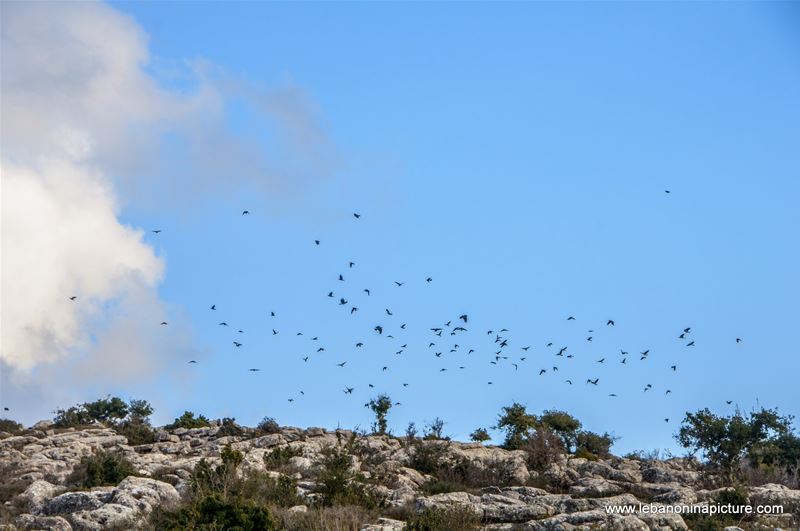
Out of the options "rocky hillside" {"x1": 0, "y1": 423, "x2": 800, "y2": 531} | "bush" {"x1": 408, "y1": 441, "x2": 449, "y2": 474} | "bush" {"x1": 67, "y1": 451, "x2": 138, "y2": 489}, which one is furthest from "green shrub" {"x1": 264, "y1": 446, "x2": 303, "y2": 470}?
"bush" {"x1": 67, "y1": 451, "x2": 138, "y2": 489}

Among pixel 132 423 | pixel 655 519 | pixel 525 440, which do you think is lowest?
pixel 655 519

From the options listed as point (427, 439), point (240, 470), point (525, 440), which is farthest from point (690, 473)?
point (240, 470)

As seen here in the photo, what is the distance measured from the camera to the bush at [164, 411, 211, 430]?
5940cm

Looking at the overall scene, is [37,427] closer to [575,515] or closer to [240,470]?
[240,470]

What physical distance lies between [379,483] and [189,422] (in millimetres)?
23000

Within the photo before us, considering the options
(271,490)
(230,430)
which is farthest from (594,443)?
(271,490)

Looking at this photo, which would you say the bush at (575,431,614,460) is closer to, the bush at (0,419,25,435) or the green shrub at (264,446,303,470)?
the green shrub at (264,446,303,470)

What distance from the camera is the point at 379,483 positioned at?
40250mm

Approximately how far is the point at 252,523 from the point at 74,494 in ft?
34.5

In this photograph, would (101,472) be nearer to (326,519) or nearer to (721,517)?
(326,519)

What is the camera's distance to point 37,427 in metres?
60.9

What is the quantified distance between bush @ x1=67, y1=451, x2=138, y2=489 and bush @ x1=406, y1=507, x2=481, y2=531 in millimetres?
16049

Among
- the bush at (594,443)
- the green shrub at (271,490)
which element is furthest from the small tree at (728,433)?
the green shrub at (271,490)

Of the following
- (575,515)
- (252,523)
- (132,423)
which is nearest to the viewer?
(252,523)
